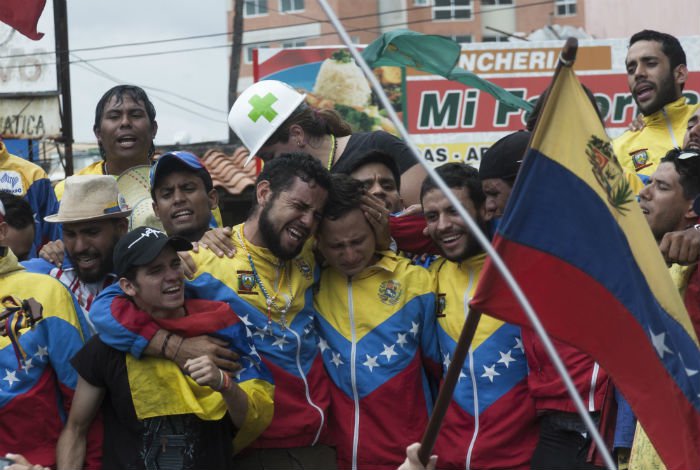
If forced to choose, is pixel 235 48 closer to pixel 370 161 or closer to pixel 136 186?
pixel 136 186

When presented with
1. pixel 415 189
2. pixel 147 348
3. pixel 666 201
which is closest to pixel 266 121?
pixel 415 189

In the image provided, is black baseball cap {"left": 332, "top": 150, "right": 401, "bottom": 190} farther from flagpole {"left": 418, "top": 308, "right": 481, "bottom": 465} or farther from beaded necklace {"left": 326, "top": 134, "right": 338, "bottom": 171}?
flagpole {"left": 418, "top": 308, "right": 481, "bottom": 465}

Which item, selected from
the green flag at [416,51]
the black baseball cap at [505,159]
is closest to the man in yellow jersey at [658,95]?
the green flag at [416,51]

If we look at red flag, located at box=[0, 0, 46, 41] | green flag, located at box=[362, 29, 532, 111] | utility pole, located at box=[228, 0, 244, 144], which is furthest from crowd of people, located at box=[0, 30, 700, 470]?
utility pole, located at box=[228, 0, 244, 144]

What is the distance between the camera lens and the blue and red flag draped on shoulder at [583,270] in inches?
149

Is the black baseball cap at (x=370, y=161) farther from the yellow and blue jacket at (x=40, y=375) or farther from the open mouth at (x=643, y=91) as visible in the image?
the open mouth at (x=643, y=91)

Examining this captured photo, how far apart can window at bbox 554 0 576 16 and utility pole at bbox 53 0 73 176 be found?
115 feet

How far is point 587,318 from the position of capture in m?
3.83

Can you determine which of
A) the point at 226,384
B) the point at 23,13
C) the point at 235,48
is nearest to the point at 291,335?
the point at 226,384

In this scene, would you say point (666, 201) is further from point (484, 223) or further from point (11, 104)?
point (11, 104)

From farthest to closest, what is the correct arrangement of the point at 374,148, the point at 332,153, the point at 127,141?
the point at 127,141 < the point at 332,153 < the point at 374,148

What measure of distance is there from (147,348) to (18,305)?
2.44ft

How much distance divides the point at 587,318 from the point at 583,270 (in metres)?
0.16

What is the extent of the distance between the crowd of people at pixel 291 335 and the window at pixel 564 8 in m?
45.6
